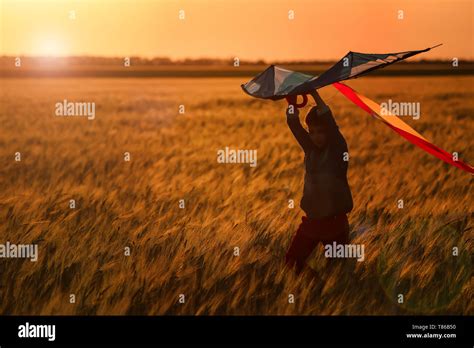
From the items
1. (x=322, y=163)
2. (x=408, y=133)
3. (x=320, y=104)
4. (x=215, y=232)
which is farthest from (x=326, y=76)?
(x=215, y=232)

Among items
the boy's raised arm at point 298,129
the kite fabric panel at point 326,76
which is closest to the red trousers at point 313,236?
the boy's raised arm at point 298,129

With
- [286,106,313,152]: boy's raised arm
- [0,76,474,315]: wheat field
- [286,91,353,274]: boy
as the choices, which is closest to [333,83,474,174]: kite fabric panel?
[0,76,474,315]: wheat field

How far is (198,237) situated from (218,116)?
31.7ft

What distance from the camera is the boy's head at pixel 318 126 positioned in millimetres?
4395

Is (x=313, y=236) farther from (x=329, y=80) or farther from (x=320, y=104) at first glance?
(x=329, y=80)

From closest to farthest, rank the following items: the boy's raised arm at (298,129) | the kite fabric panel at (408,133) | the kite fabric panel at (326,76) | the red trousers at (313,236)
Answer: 1. the kite fabric panel at (326,76)
2. the boy's raised arm at (298,129)
3. the red trousers at (313,236)
4. the kite fabric panel at (408,133)

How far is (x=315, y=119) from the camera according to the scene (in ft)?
14.5

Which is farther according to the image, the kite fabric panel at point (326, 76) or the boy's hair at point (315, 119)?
the boy's hair at point (315, 119)

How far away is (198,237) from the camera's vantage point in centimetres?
518

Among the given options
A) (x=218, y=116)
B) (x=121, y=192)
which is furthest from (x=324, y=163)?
(x=218, y=116)

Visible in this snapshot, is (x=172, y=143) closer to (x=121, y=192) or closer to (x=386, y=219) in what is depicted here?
(x=121, y=192)

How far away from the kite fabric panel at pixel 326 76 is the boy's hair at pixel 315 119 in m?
0.16

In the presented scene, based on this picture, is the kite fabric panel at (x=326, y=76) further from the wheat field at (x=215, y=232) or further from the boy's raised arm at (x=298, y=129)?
the wheat field at (x=215, y=232)

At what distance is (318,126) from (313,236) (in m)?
0.65
